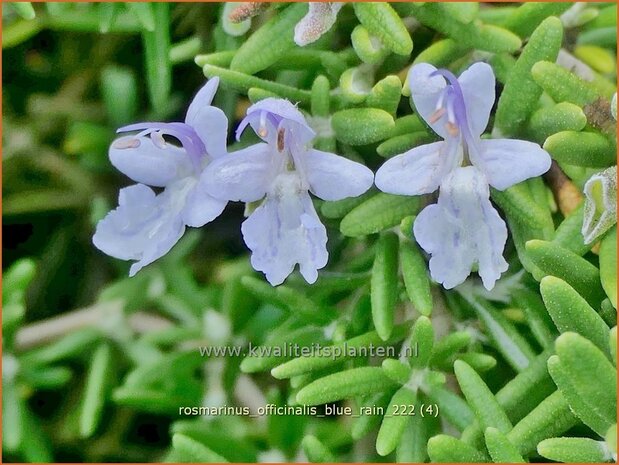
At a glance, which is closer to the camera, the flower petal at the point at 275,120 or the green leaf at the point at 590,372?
the green leaf at the point at 590,372

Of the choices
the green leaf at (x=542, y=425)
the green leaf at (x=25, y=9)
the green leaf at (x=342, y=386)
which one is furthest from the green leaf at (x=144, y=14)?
the green leaf at (x=542, y=425)

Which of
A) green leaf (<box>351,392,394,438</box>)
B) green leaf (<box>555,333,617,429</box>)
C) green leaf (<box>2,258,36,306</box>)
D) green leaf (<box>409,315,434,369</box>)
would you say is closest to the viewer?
green leaf (<box>555,333,617,429</box>)

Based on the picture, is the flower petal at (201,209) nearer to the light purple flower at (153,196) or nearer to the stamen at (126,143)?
the light purple flower at (153,196)

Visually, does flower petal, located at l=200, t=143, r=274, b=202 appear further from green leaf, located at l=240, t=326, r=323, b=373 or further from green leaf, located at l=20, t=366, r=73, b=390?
green leaf, located at l=20, t=366, r=73, b=390

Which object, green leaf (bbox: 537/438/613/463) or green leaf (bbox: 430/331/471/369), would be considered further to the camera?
green leaf (bbox: 430/331/471/369)

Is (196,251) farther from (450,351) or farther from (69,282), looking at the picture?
(450,351)

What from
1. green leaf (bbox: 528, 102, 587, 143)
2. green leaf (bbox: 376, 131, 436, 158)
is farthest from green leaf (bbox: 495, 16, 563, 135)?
green leaf (bbox: 376, 131, 436, 158)
